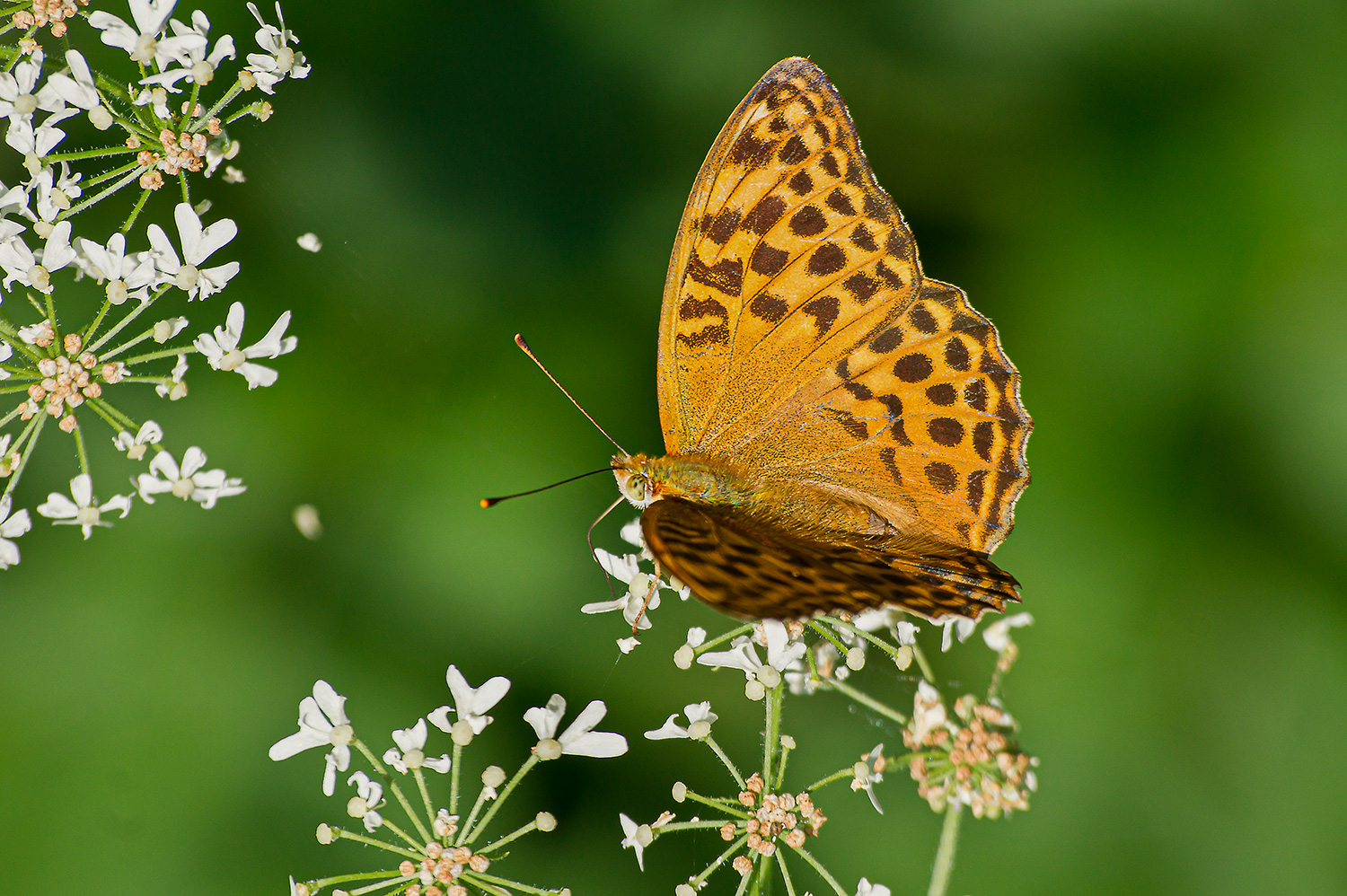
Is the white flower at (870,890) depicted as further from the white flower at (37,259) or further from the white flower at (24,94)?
the white flower at (24,94)

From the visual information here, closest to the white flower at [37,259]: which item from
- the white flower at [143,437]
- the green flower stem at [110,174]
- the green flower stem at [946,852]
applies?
the green flower stem at [110,174]

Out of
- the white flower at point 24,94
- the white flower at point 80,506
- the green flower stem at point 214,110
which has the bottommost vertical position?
the white flower at point 80,506

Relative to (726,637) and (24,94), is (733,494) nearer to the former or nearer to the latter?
(726,637)

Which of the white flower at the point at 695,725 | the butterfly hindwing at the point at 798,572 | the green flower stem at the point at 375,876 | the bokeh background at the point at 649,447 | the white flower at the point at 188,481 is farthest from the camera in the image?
the bokeh background at the point at 649,447

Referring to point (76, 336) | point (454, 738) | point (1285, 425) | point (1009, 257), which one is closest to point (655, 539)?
point (454, 738)

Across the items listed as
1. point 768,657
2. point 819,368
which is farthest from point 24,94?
point 768,657

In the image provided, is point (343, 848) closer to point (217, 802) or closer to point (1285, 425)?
point (217, 802)

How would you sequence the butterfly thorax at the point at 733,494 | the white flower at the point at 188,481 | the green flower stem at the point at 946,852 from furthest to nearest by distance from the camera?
the green flower stem at the point at 946,852
the butterfly thorax at the point at 733,494
the white flower at the point at 188,481
